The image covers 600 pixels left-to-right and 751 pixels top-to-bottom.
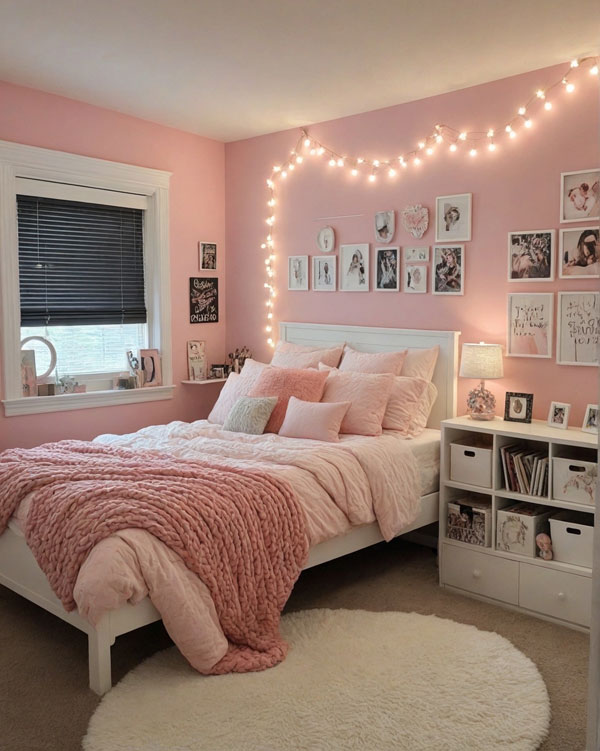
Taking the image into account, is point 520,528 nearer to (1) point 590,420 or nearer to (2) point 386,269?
(1) point 590,420

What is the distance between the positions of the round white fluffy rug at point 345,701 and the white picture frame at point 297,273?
247 centimetres

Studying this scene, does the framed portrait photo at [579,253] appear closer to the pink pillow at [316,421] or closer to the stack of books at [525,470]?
the stack of books at [525,470]

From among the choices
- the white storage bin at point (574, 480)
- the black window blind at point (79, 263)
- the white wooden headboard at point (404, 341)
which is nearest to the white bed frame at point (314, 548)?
the white wooden headboard at point (404, 341)

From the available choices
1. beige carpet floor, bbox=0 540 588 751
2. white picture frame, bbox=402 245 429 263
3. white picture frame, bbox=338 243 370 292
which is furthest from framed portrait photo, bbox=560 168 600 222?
beige carpet floor, bbox=0 540 588 751

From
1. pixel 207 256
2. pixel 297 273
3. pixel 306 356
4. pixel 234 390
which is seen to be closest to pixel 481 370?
pixel 306 356

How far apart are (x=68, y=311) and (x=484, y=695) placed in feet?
10.5

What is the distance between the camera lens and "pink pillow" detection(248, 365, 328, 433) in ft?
12.8

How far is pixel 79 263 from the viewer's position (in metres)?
4.44

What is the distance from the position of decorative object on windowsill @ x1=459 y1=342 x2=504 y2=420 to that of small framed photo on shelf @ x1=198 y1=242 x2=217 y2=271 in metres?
2.15

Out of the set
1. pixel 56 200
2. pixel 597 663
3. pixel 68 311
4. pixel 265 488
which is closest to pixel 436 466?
pixel 265 488

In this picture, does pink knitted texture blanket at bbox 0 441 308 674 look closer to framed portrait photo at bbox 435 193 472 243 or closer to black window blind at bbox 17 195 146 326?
black window blind at bbox 17 195 146 326

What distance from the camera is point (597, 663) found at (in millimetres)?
1750

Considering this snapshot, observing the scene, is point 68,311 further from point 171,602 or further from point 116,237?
point 171,602

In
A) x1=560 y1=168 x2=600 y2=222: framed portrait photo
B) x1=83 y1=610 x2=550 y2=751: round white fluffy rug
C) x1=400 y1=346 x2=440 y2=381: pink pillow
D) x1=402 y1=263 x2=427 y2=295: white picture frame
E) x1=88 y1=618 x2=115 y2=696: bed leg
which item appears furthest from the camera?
x1=402 y1=263 x2=427 y2=295: white picture frame
